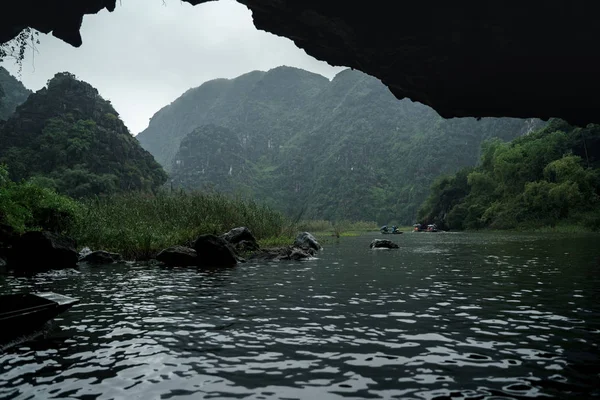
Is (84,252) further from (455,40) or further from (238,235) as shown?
(455,40)

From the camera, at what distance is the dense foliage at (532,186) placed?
2261 inches

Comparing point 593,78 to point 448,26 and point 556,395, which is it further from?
point 556,395

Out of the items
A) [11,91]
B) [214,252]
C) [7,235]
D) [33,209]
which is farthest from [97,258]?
[11,91]

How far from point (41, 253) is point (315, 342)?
14.0 m

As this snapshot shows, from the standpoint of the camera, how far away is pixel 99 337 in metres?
6.72

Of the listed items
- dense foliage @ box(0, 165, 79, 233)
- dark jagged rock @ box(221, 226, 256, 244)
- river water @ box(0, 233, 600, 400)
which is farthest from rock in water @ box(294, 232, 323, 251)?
river water @ box(0, 233, 600, 400)

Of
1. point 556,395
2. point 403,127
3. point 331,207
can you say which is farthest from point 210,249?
point 403,127

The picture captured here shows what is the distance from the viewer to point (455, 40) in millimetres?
16719

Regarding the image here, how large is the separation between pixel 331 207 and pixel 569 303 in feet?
426

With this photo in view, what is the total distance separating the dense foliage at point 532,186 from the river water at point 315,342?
50.8m

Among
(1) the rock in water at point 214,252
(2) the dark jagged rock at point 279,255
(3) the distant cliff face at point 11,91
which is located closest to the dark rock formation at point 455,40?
(2) the dark jagged rock at point 279,255

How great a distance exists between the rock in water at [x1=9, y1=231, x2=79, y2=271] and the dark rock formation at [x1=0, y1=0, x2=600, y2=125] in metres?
7.89

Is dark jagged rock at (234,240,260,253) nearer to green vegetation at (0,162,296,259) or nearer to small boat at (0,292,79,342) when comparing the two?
green vegetation at (0,162,296,259)

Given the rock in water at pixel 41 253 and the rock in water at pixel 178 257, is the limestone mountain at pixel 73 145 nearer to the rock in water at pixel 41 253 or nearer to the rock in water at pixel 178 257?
the rock in water at pixel 41 253
